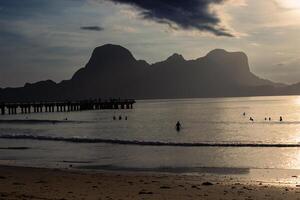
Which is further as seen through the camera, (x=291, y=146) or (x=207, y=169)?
(x=291, y=146)

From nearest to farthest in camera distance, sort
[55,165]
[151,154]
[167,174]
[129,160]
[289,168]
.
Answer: [167,174] → [289,168] → [55,165] → [129,160] → [151,154]

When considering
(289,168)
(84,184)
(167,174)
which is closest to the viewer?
(84,184)

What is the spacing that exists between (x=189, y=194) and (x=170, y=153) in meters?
14.0

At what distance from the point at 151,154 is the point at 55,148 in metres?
7.21

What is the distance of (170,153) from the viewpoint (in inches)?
1024

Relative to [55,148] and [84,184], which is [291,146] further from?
[84,184]

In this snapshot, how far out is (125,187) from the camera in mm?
13289

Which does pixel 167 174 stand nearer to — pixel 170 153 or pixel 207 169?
pixel 207 169

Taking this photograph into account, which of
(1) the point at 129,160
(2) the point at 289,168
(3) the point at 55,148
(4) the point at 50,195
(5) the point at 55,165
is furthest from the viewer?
(3) the point at 55,148

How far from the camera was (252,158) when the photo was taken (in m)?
23.0

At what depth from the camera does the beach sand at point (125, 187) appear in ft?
38.1

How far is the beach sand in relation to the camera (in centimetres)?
1161

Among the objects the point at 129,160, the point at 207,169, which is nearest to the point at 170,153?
the point at 129,160

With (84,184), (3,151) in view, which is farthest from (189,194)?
(3,151)
